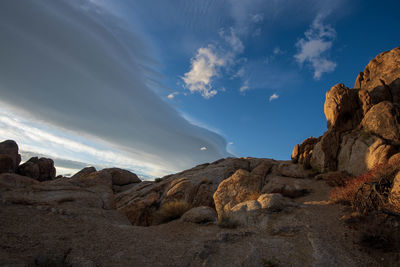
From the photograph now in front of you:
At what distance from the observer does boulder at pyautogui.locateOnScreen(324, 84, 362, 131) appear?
21.2m

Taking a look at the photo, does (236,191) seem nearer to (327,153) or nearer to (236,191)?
(236,191)

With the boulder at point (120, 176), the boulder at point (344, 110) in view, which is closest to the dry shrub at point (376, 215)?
the boulder at point (344, 110)

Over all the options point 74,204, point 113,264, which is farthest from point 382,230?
point 74,204

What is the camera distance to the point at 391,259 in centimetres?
532

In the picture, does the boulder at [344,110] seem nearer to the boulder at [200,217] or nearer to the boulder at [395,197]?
the boulder at [395,197]

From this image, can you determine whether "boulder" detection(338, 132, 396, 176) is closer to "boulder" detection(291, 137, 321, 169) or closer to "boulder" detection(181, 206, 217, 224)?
"boulder" detection(291, 137, 321, 169)

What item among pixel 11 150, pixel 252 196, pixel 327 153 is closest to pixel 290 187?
pixel 327 153

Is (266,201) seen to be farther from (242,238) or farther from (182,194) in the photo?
(182,194)

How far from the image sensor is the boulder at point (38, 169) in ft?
154

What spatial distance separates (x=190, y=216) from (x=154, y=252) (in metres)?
3.89

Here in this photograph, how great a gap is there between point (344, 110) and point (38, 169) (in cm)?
6135

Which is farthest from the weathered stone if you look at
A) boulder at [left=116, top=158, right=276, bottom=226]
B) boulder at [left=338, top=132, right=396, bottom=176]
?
boulder at [left=338, top=132, right=396, bottom=176]

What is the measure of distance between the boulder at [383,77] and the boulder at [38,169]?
63960 millimetres

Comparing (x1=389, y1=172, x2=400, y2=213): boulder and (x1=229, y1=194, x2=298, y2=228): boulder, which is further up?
(x1=389, y1=172, x2=400, y2=213): boulder
